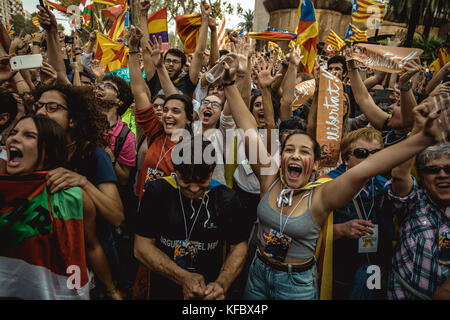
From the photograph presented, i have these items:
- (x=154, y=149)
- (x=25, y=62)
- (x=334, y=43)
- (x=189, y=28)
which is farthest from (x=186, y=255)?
(x=334, y=43)

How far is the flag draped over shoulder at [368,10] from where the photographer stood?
7628mm

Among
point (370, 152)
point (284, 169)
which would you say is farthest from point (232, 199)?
point (370, 152)

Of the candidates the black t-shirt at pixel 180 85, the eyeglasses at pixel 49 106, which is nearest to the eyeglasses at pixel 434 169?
the eyeglasses at pixel 49 106

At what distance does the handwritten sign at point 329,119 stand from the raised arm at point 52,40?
2645 millimetres

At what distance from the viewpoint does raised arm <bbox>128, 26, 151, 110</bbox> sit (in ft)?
8.34

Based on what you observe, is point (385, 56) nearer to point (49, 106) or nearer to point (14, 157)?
point (49, 106)

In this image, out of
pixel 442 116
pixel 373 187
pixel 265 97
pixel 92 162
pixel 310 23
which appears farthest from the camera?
pixel 310 23

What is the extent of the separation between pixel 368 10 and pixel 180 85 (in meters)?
6.79

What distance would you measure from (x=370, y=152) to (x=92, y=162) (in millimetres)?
2028

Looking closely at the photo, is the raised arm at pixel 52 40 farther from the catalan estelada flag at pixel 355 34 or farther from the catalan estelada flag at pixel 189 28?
the catalan estelada flag at pixel 355 34

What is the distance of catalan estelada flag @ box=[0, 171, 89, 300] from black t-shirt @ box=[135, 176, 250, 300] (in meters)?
0.39

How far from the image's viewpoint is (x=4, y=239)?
1.54 m

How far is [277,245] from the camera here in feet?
5.91
